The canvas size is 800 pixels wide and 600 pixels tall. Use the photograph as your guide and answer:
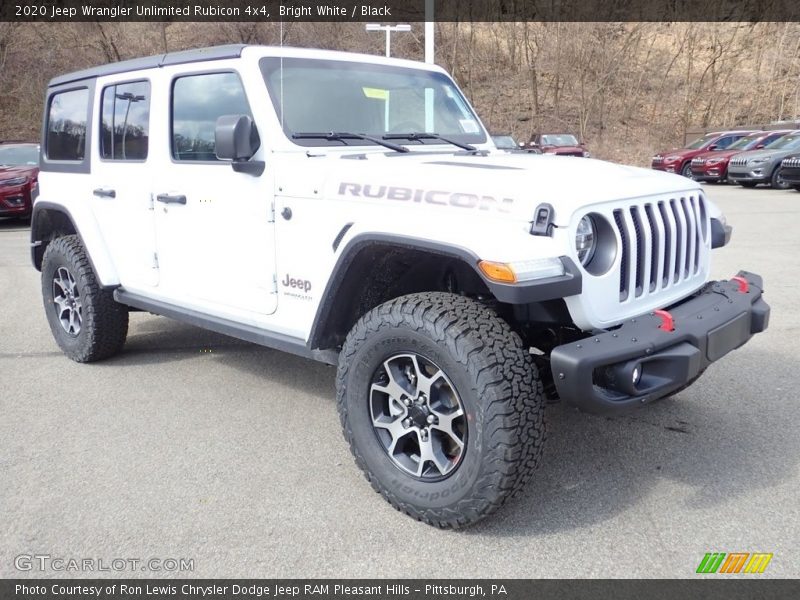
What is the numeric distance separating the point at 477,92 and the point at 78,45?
19638 mm

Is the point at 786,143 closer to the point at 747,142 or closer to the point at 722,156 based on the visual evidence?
the point at 722,156

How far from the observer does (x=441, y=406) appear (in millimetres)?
3062

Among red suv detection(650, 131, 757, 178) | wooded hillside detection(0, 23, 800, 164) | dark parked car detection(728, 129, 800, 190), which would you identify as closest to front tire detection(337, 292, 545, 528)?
dark parked car detection(728, 129, 800, 190)

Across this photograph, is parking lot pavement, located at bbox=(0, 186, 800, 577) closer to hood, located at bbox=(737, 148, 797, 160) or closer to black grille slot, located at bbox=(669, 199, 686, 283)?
black grille slot, located at bbox=(669, 199, 686, 283)

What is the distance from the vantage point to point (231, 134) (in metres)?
3.44

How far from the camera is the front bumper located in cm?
268

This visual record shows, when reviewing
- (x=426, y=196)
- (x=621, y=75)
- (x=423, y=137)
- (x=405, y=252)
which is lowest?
(x=405, y=252)

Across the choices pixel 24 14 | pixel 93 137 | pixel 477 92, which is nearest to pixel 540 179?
pixel 93 137

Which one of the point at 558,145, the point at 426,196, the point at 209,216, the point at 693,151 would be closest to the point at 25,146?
the point at 209,216

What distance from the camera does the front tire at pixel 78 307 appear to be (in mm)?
5070

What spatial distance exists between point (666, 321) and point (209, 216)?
244 cm
